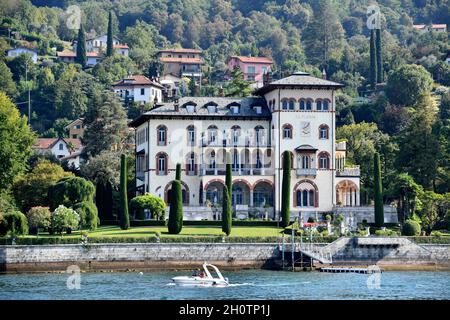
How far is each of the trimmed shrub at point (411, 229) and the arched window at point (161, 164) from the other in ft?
70.1

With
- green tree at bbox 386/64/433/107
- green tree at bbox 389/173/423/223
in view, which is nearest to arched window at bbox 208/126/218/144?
green tree at bbox 389/173/423/223

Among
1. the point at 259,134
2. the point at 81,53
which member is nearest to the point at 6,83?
the point at 81,53

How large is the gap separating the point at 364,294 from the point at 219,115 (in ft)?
132

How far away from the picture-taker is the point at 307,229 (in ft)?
243

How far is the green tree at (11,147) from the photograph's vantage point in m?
85.2

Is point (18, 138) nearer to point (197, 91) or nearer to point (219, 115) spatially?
point (219, 115)

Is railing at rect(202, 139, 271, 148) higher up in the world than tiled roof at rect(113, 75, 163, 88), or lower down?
lower down

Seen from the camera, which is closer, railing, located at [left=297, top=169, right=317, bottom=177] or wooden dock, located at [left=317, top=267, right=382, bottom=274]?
wooden dock, located at [left=317, top=267, right=382, bottom=274]

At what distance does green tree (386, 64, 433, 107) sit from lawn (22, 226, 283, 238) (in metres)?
58.7

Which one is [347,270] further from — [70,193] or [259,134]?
[259,134]

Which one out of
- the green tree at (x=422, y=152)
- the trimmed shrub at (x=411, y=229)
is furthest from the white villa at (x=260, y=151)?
the trimmed shrub at (x=411, y=229)

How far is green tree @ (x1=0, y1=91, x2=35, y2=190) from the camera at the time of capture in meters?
85.2

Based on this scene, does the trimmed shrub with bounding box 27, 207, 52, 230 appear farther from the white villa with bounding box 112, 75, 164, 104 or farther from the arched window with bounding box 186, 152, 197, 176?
the white villa with bounding box 112, 75, 164, 104

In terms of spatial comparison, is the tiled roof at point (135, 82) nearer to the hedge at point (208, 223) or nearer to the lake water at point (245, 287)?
the hedge at point (208, 223)
